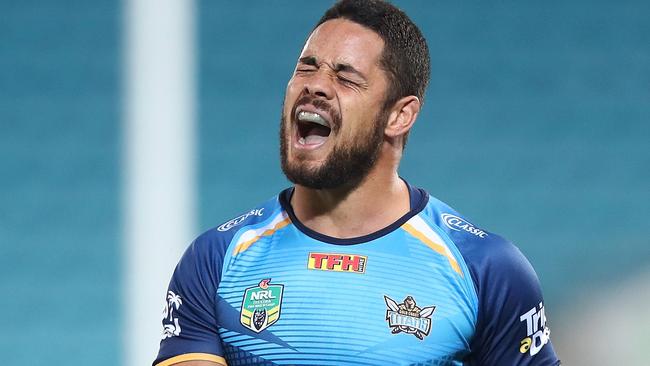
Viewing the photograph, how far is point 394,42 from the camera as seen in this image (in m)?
3.40

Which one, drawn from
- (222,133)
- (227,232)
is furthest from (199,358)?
(222,133)

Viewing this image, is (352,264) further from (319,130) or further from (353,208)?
(319,130)

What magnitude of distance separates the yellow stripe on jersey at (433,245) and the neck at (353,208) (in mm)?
48

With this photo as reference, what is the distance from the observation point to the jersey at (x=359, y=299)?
3.24 metres

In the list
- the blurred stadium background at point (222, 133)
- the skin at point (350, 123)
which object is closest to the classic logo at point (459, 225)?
the skin at point (350, 123)

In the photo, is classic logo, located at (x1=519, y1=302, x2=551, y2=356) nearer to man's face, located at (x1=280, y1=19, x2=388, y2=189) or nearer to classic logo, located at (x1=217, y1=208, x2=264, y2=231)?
man's face, located at (x1=280, y1=19, x2=388, y2=189)

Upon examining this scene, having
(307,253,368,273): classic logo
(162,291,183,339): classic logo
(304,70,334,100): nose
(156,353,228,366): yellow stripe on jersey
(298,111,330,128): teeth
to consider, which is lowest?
(156,353,228,366): yellow stripe on jersey

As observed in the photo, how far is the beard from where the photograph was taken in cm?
329

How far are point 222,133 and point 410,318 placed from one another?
187 inches

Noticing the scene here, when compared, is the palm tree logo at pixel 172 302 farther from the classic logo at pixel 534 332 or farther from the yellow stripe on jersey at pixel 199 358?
the classic logo at pixel 534 332

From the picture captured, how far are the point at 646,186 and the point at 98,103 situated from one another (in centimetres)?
320

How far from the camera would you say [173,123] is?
7734 mm

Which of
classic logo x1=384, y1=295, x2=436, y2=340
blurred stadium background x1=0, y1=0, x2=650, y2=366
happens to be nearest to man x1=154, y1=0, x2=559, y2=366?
classic logo x1=384, y1=295, x2=436, y2=340

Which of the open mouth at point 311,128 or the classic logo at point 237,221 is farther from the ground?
the open mouth at point 311,128
